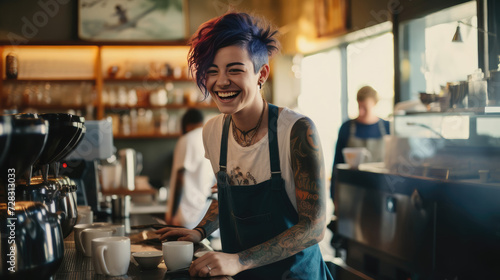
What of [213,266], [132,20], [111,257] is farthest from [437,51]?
[132,20]

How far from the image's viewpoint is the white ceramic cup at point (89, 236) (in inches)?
52.2

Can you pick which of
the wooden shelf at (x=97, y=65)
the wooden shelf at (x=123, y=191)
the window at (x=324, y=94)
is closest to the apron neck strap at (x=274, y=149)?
the wooden shelf at (x=123, y=191)

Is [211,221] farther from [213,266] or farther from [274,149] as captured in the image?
[213,266]

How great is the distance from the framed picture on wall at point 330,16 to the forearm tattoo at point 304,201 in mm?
3768

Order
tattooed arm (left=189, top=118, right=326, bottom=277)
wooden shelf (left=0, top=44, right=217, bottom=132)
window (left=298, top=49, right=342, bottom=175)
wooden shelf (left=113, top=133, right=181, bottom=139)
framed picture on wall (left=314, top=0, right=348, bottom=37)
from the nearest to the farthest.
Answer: tattooed arm (left=189, top=118, right=326, bottom=277) < framed picture on wall (left=314, top=0, right=348, bottom=37) < window (left=298, top=49, right=342, bottom=175) < wooden shelf (left=0, top=44, right=217, bottom=132) < wooden shelf (left=113, top=133, right=181, bottom=139)

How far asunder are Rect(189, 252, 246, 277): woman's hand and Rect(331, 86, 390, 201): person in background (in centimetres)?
328

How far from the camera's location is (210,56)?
1453 millimetres

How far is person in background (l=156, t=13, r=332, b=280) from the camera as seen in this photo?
1.41 metres

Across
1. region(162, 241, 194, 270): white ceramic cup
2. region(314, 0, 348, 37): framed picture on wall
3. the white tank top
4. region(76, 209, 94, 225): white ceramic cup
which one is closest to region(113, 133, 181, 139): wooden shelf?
region(314, 0, 348, 37): framed picture on wall

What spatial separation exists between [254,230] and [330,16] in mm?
4149

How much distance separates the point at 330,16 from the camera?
5.30m

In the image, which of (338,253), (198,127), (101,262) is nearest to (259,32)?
(101,262)

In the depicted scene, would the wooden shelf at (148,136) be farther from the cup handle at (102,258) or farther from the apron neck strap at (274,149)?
the cup handle at (102,258)

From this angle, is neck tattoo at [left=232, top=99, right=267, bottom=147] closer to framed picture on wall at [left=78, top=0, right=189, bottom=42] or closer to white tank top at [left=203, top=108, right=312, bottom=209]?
white tank top at [left=203, top=108, right=312, bottom=209]
